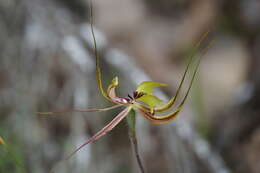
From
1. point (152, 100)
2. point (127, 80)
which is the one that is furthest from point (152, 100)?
point (127, 80)

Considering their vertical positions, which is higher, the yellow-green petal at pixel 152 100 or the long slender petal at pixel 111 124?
the yellow-green petal at pixel 152 100

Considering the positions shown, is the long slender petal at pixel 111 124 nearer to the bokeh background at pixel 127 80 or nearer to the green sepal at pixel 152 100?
the green sepal at pixel 152 100

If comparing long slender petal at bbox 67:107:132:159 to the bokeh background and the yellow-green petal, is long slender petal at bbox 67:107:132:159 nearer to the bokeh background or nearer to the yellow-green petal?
the yellow-green petal

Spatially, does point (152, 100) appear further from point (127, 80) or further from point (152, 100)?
point (127, 80)

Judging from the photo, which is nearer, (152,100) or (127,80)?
(152,100)

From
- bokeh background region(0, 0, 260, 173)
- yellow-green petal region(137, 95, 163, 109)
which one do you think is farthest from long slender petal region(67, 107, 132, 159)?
bokeh background region(0, 0, 260, 173)

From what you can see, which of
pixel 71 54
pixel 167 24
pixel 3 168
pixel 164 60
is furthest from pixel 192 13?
pixel 3 168

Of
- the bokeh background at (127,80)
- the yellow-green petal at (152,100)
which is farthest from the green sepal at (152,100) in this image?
the bokeh background at (127,80)

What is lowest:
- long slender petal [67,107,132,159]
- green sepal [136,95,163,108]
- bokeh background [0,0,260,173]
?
long slender petal [67,107,132,159]

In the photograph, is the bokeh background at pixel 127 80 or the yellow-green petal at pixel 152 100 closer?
the yellow-green petal at pixel 152 100
